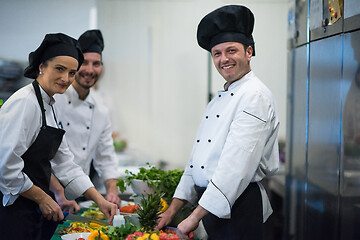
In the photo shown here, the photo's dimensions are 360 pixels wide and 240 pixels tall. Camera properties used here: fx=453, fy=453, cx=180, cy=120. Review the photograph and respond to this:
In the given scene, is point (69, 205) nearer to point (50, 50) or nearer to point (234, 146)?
point (50, 50)

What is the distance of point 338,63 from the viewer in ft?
7.65

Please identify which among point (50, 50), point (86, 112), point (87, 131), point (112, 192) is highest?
point (50, 50)

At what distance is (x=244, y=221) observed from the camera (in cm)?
188

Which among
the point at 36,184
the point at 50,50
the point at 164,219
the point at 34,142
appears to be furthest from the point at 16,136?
the point at 164,219

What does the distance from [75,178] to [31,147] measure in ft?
1.32

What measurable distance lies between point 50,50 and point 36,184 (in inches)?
23.5

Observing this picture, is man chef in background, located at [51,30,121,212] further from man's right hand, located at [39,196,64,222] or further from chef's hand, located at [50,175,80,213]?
man's right hand, located at [39,196,64,222]

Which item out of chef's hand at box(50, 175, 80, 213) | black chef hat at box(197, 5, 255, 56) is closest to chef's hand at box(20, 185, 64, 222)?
chef's hand at box(50, 175, 80, 213)

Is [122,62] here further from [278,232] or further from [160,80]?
[278,232]

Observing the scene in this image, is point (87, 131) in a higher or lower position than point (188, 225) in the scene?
higher

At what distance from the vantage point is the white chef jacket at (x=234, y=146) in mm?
1776

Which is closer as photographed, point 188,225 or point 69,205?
point 188,225

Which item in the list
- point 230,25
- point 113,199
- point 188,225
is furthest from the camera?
point 113,199

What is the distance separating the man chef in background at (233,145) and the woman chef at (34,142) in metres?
0.56
